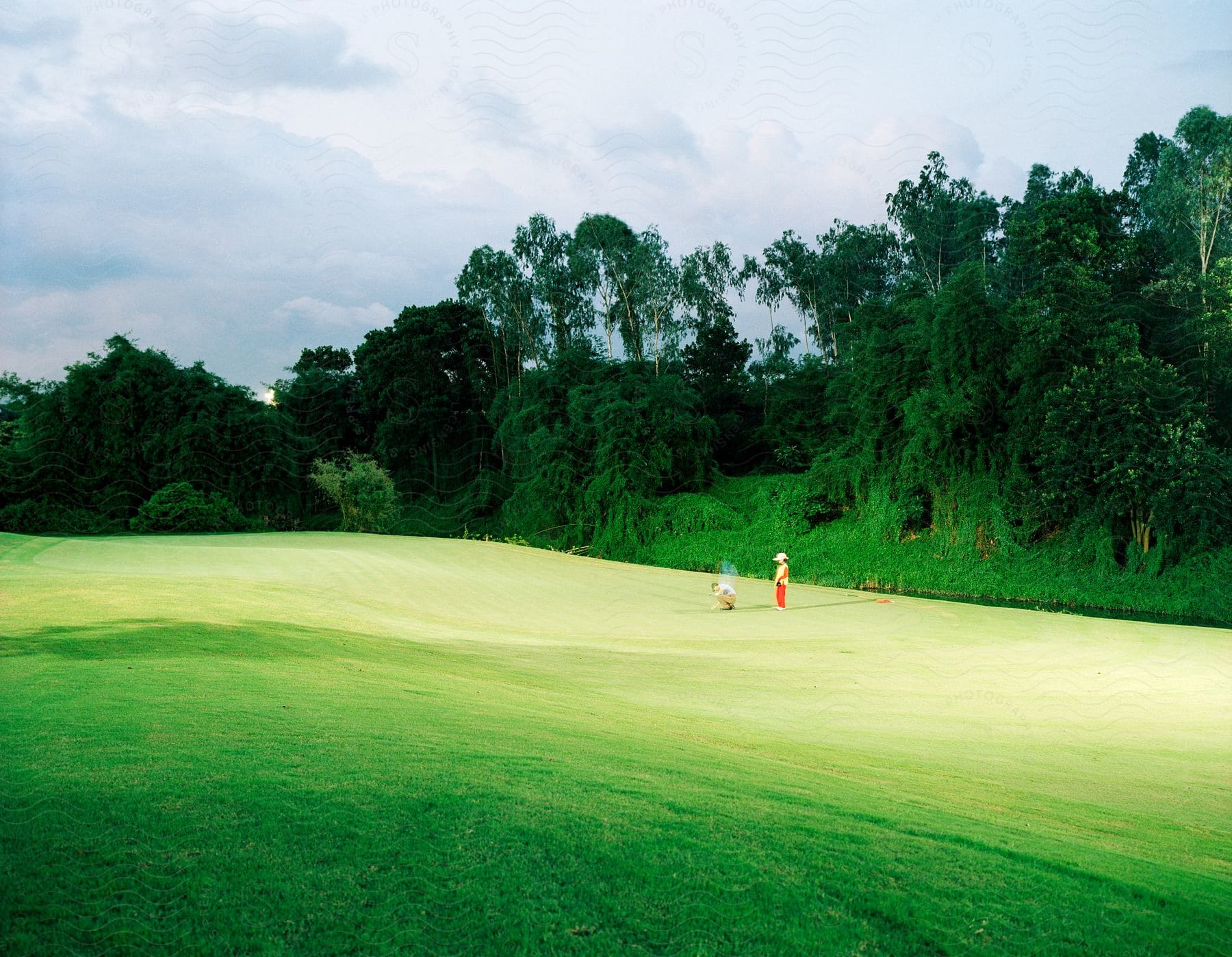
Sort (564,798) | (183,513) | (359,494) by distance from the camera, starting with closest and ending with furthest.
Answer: (564,798) < (183,513) < (359,494)

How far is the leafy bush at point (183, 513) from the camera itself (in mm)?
30953

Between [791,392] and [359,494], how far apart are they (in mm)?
22677

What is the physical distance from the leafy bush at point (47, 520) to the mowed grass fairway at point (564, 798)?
71.4 ft

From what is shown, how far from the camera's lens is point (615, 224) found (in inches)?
1781

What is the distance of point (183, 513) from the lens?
31516 mm

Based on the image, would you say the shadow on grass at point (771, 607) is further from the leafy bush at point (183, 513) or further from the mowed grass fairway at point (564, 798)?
the leafy bush at point (183, 513)

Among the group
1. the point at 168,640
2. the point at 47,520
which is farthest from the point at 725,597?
the point at 47,520

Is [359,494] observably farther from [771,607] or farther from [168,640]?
[168,640]

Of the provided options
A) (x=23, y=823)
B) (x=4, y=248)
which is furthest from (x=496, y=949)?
(x=4, y=248)

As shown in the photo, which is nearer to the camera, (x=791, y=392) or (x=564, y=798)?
(x=564, y=798)

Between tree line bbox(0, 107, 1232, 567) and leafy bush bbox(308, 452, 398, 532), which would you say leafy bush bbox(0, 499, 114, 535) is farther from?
leafy bush bbox(308, 452, 398, 532)

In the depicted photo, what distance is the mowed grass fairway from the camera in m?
3.41

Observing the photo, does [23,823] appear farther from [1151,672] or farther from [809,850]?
[1151,672]

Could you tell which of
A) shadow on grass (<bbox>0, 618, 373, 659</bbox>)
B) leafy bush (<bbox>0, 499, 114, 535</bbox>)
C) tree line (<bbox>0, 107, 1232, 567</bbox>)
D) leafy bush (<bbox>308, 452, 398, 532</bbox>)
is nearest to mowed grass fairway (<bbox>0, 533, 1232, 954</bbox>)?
shadow on grass (<bbox>0, 618, 373, 659</bbox>)
